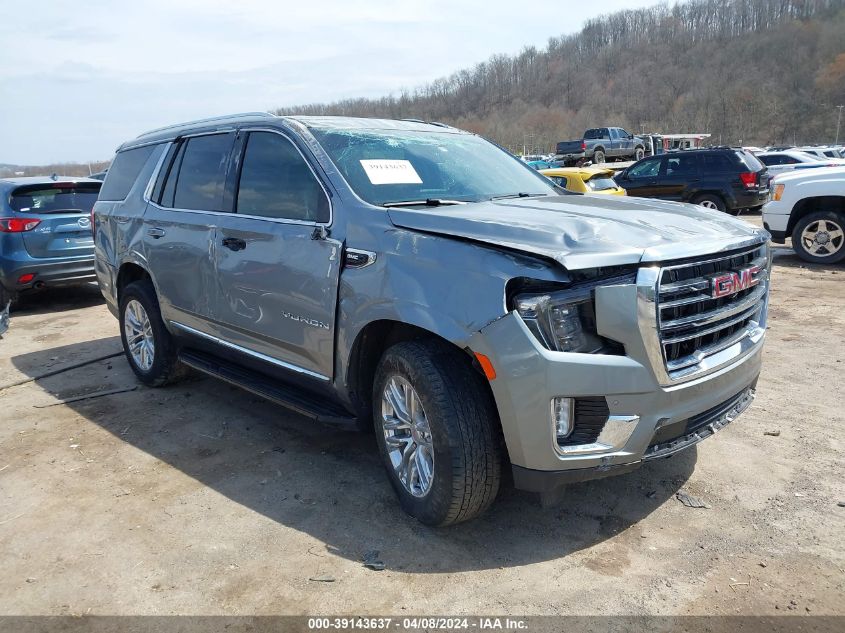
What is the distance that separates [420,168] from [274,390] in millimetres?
1570

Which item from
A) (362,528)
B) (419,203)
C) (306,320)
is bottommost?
(362,528)

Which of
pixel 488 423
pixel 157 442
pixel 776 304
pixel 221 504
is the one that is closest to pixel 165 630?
pixel 221 504

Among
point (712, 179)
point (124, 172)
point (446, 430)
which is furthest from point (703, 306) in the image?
point (712, 179)

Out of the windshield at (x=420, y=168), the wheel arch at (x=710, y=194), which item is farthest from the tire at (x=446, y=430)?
the wheel arch at (x=710, y=194)

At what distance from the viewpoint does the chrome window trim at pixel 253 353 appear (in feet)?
12.0

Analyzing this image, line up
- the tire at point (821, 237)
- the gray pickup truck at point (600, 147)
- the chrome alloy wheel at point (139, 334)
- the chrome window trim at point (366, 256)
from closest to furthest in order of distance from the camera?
1. the chrome window trim at point (366, 256)
2. the chrome alloy wheel at point (139, 334)
3. the tire at point (821, 237)
4. the gray pickup truck at point (600, 147)

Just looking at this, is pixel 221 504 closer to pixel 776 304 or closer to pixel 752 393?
pixel 752 393

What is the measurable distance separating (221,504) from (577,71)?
142m

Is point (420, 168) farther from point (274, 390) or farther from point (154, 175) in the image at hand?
point (154, 175)

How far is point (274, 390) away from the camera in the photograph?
12.7ft

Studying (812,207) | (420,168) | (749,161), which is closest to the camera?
(420,168)

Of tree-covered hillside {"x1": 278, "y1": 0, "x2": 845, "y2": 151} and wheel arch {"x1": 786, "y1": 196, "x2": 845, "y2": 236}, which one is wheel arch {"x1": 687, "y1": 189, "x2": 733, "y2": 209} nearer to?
wheel arch {"x1": 786, "y1": 196, "x2": 845, "y2": 236}

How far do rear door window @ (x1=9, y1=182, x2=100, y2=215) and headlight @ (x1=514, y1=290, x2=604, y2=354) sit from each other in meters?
7.52

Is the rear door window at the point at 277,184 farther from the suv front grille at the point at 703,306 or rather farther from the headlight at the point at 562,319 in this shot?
the suv front grille at the point at 703,306
